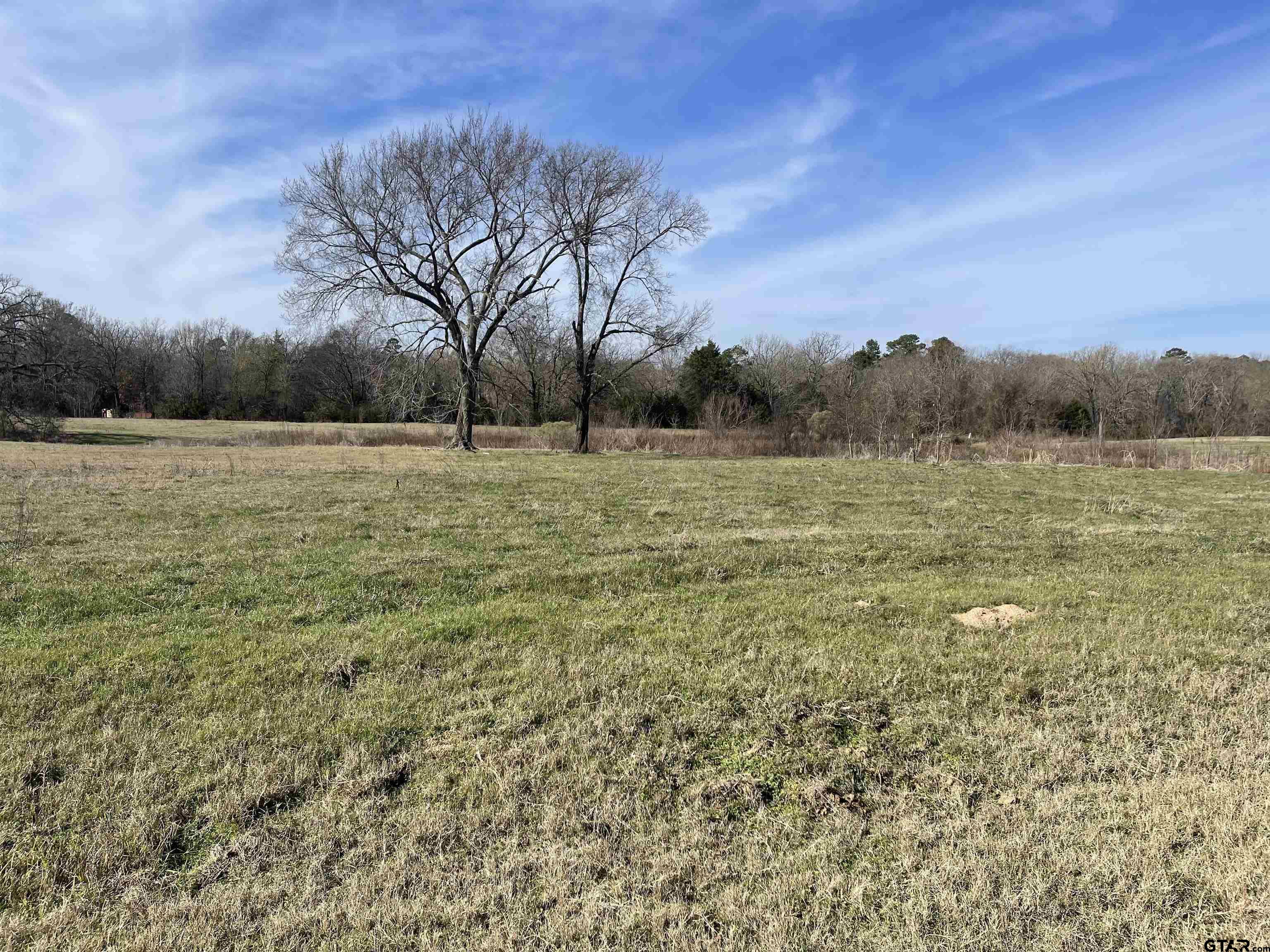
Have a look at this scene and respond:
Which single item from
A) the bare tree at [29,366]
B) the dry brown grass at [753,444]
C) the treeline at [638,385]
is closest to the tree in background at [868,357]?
the treeline at [638,385]

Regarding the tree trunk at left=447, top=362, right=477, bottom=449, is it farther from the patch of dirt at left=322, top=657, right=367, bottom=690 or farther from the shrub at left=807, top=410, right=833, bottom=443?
the patch of dirt at left=322, top=657, right=367, bottom=690

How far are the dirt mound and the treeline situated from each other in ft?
73.6

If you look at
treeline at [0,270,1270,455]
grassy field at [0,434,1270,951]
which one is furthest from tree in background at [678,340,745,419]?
grassy field at [0,434,1270,951]

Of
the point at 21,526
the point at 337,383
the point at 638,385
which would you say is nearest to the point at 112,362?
the point at 337,383

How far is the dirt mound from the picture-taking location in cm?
554

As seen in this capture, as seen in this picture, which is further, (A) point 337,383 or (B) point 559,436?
(A) point 337,383

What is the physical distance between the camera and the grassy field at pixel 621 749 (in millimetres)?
2453

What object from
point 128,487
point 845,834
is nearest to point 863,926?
point 845,834

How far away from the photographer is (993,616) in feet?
18.8

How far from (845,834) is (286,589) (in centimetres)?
518

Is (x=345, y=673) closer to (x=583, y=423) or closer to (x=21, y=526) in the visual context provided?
(x=21, y=526)

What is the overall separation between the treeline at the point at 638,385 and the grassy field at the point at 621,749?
20921 mm

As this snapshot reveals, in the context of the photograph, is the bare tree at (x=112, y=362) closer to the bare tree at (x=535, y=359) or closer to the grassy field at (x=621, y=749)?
the bare tree at (x=535, y=359)

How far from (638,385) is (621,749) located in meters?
45.1
